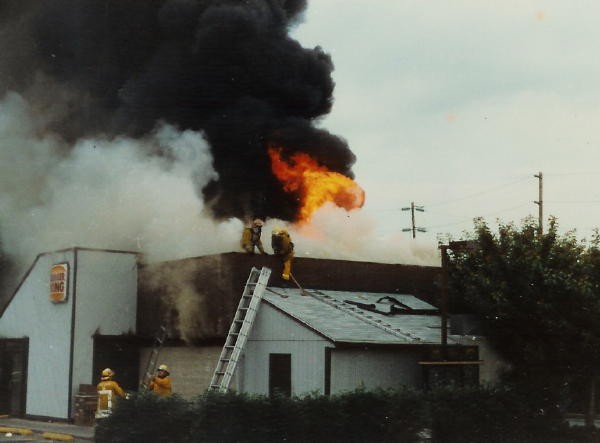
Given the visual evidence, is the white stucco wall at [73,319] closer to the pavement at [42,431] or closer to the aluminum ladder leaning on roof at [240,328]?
the pavement at [42,431]

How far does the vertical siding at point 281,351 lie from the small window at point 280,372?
127 mm

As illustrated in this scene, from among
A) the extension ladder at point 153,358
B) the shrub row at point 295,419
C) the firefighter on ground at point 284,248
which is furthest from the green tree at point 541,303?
the extension ladder at point 153,358

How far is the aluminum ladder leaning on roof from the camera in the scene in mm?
21547

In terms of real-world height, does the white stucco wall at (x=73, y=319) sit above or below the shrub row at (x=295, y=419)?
above

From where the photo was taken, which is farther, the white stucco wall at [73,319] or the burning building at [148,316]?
the white stucco wall at [73,319]

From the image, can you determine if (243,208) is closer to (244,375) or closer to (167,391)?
(244,375)

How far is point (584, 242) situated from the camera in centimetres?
2106

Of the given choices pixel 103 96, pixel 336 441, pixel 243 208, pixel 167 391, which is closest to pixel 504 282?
pixel 336 441

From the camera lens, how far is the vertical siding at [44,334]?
84.6 ft

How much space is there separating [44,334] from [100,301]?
2314 millimetres

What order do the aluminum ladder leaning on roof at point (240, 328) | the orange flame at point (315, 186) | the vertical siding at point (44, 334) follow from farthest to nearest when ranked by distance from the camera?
the orange flame at point (315, 186)
the vertical siding at point (44, 334)
the aluminum ladder leaning on roof at point (240, 328)

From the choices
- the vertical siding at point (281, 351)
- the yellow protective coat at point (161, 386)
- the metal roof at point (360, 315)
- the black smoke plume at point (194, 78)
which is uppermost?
the black smoke plume at point (194, 78)

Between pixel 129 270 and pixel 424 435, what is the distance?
12.1 metres

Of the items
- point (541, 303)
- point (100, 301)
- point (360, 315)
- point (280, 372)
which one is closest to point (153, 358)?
point (100, 301)
